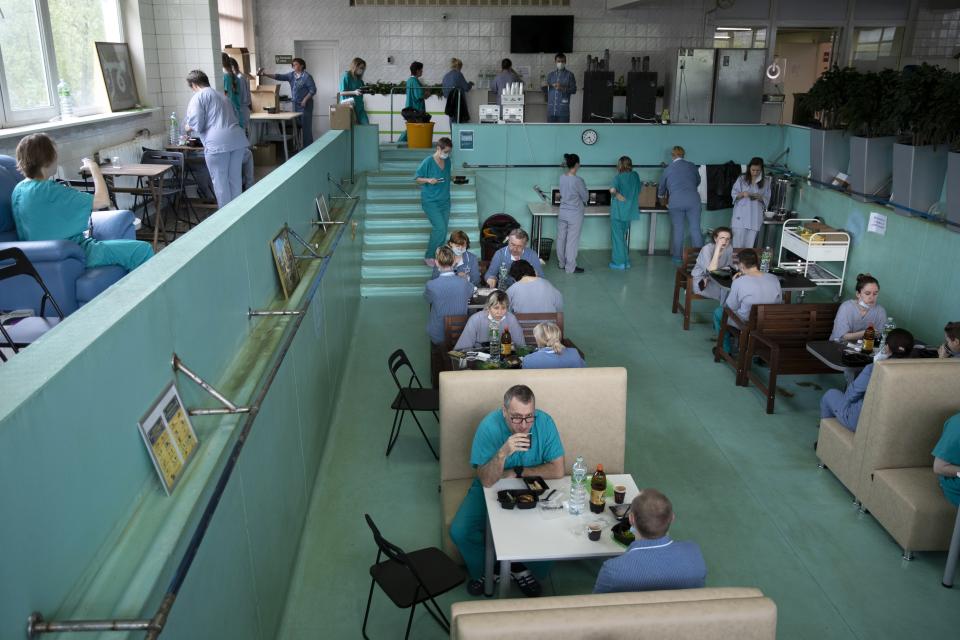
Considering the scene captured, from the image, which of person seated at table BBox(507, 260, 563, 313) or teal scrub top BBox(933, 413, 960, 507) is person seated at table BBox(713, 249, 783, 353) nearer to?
person seated at table BBox(507, 260, 563, 313)

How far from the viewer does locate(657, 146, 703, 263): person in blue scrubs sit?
11820 millimetres

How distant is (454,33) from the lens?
16812mm

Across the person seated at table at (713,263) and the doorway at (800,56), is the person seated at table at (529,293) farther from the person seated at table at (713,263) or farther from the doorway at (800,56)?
the doorway at (800,56)

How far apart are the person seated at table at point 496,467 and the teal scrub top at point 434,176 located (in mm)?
6448

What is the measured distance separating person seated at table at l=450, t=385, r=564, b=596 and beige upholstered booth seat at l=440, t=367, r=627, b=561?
29 centimetres

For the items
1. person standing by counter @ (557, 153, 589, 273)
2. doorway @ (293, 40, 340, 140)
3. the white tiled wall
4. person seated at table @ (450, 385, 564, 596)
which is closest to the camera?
person seated at table @ (450, 385, 564, 596)

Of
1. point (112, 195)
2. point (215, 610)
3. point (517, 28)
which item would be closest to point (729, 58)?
point (517, 28)

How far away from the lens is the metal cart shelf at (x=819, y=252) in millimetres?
9828

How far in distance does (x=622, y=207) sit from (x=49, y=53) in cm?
779

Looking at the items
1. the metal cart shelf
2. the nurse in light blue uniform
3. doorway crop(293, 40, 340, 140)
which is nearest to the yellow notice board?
the nurse in light blue uniform

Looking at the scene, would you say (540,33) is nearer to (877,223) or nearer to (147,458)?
(877,223)

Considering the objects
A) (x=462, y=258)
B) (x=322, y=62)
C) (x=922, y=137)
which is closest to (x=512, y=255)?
(x=462, y=258)

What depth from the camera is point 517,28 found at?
657 inches

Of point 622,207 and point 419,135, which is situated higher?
point 419,135
